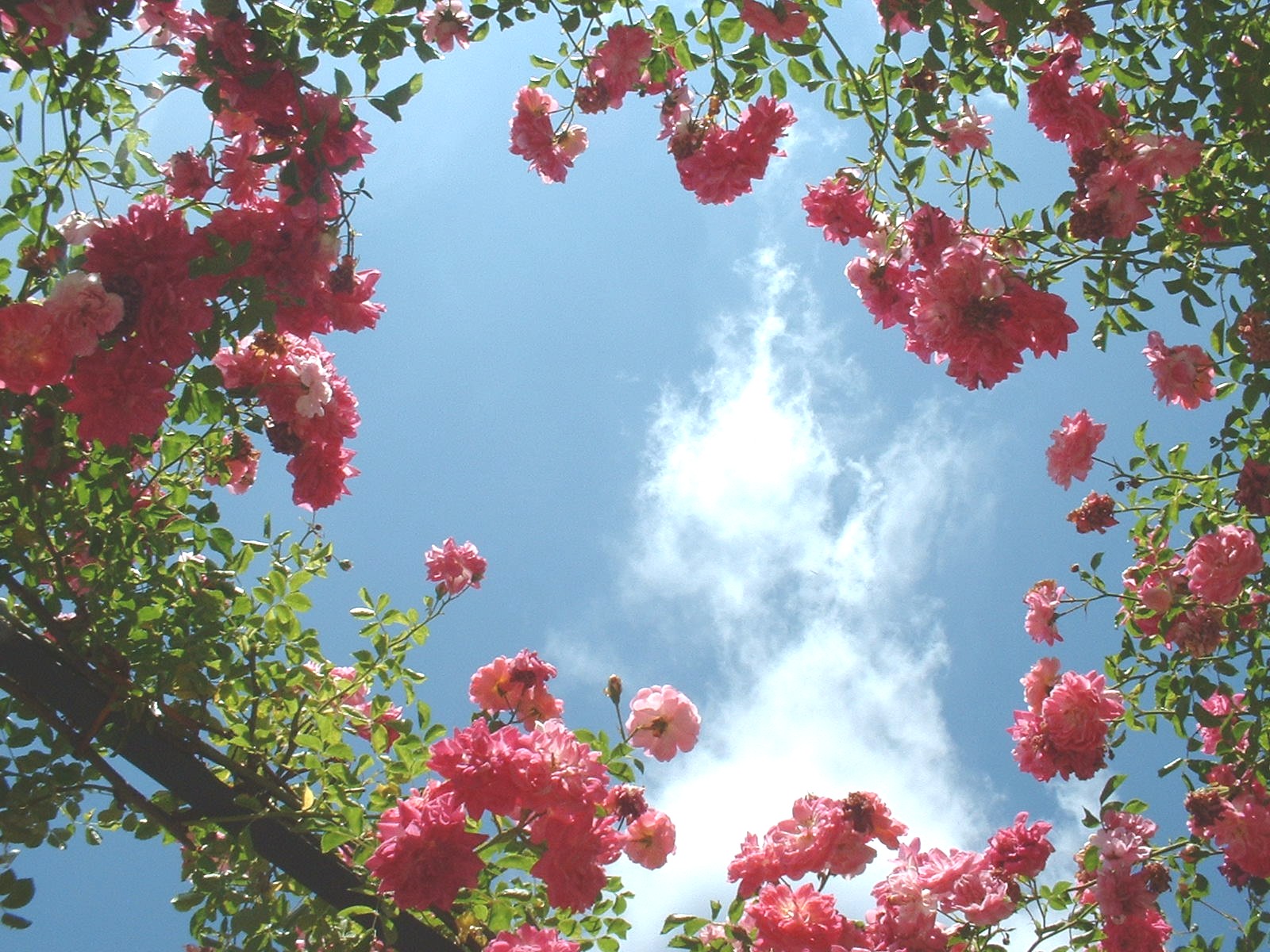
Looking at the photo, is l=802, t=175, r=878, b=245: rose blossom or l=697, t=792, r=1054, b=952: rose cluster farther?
l=802, t=175, r=878, b=245: rose blossom

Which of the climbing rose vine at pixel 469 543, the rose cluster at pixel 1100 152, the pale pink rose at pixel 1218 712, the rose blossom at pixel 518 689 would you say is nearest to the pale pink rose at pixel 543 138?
the climbing rose vine at pixel 469 543

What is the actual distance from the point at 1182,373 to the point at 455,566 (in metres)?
2.44

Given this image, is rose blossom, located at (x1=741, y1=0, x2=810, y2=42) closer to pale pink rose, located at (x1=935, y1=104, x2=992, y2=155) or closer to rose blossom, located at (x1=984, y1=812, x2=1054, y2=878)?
pale pink rose, located at (x1=935, y1=104, x2=992, y2=155)

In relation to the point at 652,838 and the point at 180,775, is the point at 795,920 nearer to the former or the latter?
the point at 652,838

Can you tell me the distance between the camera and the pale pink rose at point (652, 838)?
243 cm

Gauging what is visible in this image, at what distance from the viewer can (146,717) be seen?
6.07 feet

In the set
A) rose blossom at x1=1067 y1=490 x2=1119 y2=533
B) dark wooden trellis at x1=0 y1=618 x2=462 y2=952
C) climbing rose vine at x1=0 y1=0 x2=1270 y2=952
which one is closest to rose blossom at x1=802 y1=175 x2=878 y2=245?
climbing rose vine at x1=0 y1=0 x2=1270 y2=952

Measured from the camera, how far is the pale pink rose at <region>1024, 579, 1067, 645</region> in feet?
10.2

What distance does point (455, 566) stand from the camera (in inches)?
114

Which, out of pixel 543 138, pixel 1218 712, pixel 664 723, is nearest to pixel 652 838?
pixel 664 723

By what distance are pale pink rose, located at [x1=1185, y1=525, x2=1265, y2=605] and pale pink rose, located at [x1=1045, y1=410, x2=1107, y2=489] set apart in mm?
475

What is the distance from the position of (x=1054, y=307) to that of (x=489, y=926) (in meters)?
2.02

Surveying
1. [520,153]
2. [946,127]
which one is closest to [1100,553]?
[946,127]

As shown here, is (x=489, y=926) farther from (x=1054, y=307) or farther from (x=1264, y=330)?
(x=1264, y=330)
